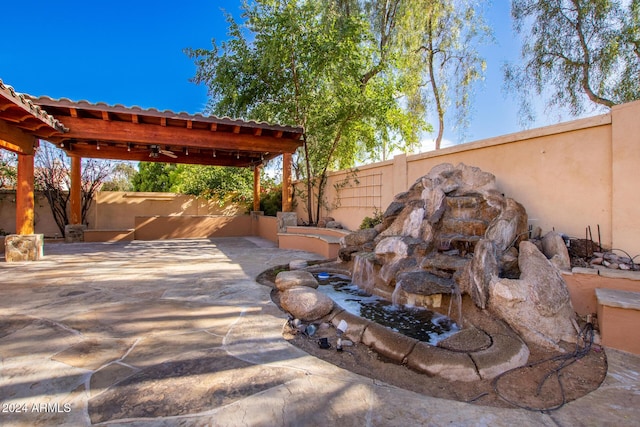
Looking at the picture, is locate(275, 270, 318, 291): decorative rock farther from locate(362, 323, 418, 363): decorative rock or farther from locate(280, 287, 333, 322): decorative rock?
locate(362, 323, 418, 363): decorative rock

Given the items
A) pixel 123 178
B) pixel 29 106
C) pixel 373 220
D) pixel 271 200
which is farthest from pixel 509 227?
pixel 123 178

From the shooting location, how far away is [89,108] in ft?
20.9

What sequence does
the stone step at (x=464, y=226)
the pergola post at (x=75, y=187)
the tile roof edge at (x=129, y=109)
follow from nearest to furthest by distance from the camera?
the stone step at (x=464, y=226) → the tile roof edge at (x=129, y=109) → the pergola post at (x=75, y=187)

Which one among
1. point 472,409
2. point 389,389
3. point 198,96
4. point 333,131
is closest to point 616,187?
point 472,409

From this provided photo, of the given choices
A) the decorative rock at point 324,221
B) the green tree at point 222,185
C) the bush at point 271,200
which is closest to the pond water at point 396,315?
the decorative rock at point 324,221

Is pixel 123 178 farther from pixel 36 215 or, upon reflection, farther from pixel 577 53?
pixel 577 53

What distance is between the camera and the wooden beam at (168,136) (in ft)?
22.5

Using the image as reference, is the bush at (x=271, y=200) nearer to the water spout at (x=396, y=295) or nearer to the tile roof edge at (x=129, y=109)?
the tile roof edge at (x=129, y=109)

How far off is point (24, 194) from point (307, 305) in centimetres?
681

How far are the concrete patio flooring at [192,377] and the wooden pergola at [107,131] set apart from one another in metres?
3.54

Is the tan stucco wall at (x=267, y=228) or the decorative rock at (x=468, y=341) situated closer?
the decorative rock at (x=468, y=341)

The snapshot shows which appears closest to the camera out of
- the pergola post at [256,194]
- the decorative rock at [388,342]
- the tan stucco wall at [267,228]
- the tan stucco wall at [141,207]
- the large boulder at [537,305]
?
the decorative rock at [388,342]

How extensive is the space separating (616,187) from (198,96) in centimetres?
1363

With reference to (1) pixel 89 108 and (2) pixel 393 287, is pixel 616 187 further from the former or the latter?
(1) pixel 89 108
